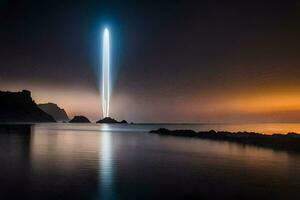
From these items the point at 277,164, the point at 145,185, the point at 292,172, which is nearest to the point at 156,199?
the point at 145,185

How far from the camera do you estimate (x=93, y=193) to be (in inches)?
834

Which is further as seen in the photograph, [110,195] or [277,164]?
[277,164]

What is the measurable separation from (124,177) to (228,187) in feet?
29.8

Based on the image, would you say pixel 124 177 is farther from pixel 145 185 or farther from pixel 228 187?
pixel 228 187

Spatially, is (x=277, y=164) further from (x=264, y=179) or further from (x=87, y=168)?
(x=87, y=168)

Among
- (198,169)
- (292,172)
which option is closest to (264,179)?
(292,172)

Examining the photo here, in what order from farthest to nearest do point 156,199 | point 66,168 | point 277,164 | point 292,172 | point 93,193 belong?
1. point 277,164
2. point 66,168
3. point 292,172
4. point 93,193
5. point 156,199

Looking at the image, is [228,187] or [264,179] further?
[264,179]

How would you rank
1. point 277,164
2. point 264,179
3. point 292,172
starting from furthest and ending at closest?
point 277,164, point 292,172, point 264,179

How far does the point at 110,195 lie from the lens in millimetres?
20828

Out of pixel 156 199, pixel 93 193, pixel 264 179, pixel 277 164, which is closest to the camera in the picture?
pixel 156 199

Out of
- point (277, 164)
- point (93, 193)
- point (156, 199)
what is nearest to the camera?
point (156, 199)

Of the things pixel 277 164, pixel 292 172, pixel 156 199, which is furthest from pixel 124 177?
pixel 277 164

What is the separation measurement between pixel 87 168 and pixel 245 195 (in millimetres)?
17877
